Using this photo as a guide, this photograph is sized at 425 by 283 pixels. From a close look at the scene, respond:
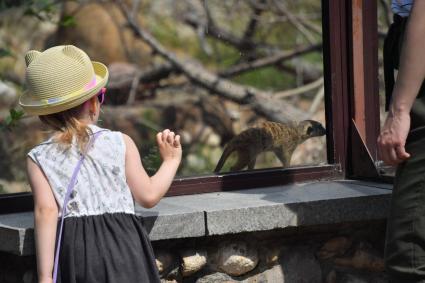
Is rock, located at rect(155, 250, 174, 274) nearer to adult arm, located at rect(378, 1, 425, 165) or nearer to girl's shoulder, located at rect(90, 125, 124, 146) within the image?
girl's shoulder, located at rect(90, 125, 124, 146)

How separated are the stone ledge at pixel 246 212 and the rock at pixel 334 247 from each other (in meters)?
0.13

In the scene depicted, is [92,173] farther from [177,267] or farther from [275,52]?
[275,52]

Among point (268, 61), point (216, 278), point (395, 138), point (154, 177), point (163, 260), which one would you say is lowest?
point (216, 278)

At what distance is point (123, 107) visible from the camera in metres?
8.58

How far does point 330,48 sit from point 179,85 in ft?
17.8

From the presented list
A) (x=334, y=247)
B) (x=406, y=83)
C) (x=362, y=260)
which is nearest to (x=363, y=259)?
(x=362, y=260)

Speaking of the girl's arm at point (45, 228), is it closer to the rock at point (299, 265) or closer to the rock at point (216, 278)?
the rock at point (216, 278)

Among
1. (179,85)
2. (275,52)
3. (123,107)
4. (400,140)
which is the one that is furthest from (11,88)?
(400,140)

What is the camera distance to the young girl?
274cm

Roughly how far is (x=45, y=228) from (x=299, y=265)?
1.13 m

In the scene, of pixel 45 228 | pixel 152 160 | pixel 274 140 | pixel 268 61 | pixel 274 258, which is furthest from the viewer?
pixel 268 61

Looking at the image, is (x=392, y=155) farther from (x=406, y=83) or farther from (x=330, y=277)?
(x=330, y=277)

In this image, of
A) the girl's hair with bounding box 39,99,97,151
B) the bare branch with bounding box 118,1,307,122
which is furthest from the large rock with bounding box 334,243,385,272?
the bare branch with bounding box 118,1,307,122

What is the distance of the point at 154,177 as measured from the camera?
2871 mm
